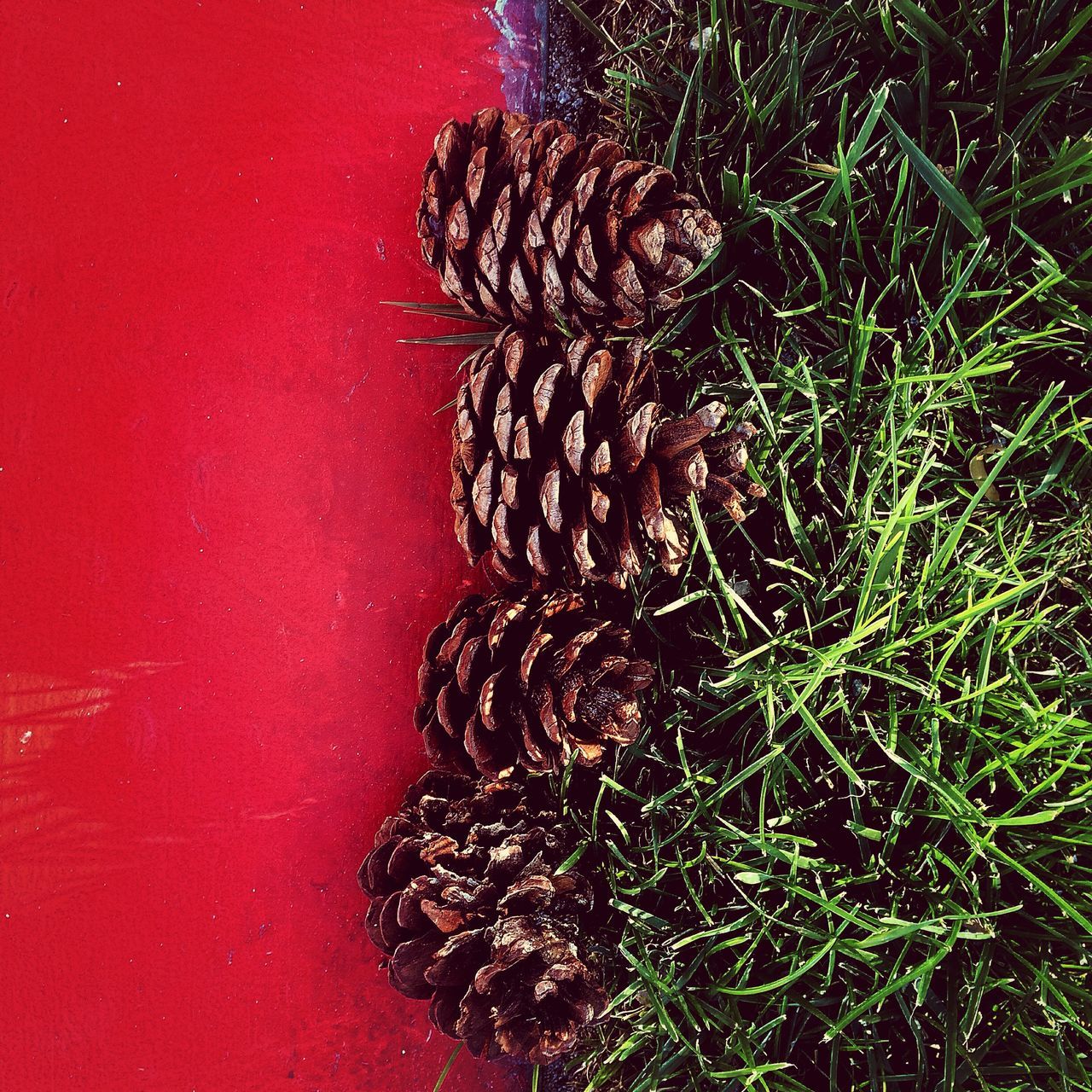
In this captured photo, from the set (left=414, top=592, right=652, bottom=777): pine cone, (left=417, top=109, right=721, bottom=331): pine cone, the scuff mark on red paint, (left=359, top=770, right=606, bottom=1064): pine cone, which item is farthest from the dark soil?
(left=359, top=770, right=606, bottom=1064): pine cone

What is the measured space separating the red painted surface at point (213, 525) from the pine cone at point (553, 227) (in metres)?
0.08

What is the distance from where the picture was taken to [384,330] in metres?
0.68

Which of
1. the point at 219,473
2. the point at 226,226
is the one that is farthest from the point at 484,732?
the point at 226,226

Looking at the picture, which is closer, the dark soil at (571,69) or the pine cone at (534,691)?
the pine cone at (534,691)

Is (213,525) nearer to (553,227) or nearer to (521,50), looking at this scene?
(553,227)

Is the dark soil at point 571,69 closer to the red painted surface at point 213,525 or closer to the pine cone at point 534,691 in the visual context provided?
the red painted surface at point 213,525

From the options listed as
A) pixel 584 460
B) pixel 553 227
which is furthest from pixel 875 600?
pixel 553 227

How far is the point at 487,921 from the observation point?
585mm

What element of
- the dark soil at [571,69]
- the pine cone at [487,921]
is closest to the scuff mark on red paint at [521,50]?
the dark soil at [571,69]

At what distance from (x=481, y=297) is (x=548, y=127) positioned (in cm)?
13

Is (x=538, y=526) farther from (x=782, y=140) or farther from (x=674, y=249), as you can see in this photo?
(x=782, y=140)

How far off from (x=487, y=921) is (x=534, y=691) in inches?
6.2

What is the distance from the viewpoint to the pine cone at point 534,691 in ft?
1.90

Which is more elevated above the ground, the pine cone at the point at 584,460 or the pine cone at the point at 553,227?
the pine cone at the point at 553,227
